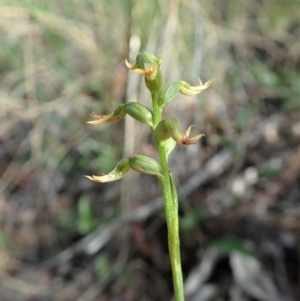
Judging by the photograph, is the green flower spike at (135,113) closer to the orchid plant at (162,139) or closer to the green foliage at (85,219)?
the orchid plant at (162,139)

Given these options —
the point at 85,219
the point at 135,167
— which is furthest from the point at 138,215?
the point at 135,167

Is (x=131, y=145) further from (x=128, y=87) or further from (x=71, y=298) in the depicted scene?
(x=71, y=298)

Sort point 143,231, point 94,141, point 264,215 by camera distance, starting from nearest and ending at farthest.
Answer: point 264,215
point 143,231
point 94,141

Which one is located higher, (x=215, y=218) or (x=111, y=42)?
(x=111, y=42)

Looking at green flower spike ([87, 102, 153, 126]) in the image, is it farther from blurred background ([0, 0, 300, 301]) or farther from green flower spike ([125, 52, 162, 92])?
blurred background ([0, 0, 300, 301])

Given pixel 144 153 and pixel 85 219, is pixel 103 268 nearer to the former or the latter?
pixel 85 219

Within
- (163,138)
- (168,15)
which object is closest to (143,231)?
(168,15)
